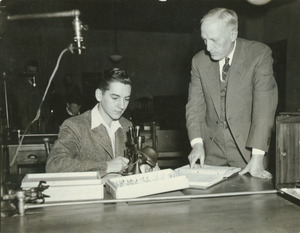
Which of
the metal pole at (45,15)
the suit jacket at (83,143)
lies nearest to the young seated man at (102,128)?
the suit jacket at (83,143)

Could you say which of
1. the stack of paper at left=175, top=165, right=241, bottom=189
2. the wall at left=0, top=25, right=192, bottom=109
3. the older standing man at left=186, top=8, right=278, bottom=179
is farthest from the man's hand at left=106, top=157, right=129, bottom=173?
the wall at left=0, top=25, right=192, bottom=109

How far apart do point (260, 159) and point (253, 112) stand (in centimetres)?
34

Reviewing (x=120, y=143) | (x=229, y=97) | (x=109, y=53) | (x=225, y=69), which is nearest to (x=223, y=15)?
(x=225, y=69)

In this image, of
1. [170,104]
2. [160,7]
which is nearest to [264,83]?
[160,7]

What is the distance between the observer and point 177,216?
53.4 inches

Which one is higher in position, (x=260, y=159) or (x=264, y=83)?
(x=264, y=83)

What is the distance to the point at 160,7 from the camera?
7199mm

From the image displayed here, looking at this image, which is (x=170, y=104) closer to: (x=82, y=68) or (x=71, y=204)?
(x=82, y=68)

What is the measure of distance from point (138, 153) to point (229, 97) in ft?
2.79

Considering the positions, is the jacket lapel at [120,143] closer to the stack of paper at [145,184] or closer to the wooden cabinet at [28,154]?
the stack of paper at [145,184]

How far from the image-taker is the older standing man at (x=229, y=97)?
2.29 m

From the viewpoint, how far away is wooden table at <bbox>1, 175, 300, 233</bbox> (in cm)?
123

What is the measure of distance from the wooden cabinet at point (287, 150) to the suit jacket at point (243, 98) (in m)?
0.45

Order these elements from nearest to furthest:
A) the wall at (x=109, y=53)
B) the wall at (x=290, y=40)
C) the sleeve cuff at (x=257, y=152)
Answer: the sleeve cuff at (x=257, y=152)
the wall at (x=290, y=40)
the wall at (x=109, y=53)
